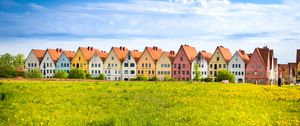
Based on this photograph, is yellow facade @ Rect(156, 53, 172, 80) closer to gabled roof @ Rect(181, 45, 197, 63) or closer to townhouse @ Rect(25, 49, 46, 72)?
gabled roof @ Rect(181, 45, 197, 63)

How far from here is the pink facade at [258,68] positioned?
125 metres

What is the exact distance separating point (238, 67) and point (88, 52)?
157ft

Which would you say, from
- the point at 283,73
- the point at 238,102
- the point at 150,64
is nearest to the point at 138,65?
the point at 150,64

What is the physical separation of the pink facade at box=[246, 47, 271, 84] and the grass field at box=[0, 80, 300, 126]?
89651mm

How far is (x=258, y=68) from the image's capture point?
125 m

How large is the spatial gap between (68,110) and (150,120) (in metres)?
6.52

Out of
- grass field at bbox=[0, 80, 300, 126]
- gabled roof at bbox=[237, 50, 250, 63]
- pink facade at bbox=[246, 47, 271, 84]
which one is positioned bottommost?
grass field at bbox=[0, 80, 300, 126]

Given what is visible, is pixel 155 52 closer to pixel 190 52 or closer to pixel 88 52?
pixel 190 52

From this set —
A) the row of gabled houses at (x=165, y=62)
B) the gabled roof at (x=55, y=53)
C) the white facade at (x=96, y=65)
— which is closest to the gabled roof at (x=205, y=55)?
the row of gabled houses at (x=165, y=62)

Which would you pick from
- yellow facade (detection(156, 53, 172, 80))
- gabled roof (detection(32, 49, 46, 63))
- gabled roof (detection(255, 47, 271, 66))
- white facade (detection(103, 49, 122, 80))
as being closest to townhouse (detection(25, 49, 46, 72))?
gabled roof (detection(32, 49, 46, 63))

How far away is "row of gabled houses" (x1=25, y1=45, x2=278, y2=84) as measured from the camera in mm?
126938

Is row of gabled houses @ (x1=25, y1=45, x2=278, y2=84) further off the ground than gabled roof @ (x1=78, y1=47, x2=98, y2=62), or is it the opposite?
gabled roof @ (x1=78, y1=47, x2=98, y2=62)

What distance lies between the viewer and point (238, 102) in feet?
101

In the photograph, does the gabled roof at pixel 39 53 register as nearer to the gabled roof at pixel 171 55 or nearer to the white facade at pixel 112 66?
the white facade at pixel 112 66
